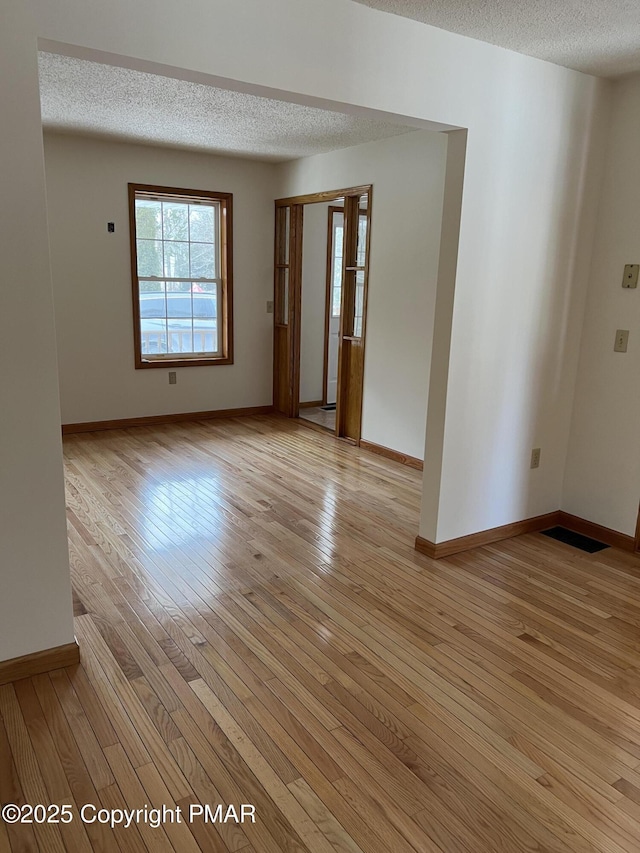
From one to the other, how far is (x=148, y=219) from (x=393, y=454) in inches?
126

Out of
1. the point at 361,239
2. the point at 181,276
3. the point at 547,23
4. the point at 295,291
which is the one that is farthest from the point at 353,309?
the point at 547,23

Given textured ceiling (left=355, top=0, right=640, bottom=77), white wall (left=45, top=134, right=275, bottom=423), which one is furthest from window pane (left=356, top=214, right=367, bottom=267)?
textured ceiling (left=355, top=0, right=640, bottom=77)

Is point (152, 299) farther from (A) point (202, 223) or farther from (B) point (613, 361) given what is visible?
(B) point (613, 361)

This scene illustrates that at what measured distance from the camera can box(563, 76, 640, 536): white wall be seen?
332 cm

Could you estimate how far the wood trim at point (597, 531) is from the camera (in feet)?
11.5

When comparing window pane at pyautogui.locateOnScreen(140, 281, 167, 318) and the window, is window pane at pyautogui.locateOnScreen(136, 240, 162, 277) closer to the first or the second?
the window

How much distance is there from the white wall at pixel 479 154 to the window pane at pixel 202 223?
372cm

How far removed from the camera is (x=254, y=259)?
6.33m

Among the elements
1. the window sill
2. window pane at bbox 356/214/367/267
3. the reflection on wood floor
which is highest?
window pane at bbox 356/214/367/267

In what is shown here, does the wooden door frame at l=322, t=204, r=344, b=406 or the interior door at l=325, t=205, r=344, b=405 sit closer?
the wooden door frame at l=322, t=204, r=344, b=406

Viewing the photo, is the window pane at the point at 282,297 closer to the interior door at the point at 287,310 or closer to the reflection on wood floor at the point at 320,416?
the interior door at the point at 287,310

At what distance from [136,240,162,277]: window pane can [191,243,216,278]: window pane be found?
1.13ft

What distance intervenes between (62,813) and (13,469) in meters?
1.06

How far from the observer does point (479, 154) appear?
297 cm
